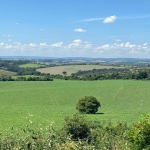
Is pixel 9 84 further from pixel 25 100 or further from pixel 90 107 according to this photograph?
pixel 90 107

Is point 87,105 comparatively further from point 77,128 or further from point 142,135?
point 142,135

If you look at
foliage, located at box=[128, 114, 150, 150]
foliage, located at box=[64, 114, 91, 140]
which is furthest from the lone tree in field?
foliage, located at box=[128, 114, 150, 150]

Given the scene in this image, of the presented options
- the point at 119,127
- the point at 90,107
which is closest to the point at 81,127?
the point at 119,127

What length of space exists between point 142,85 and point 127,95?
1480 centimetres

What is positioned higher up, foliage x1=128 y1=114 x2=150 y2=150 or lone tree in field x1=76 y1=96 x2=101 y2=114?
foliage x1=128 y1=114 x2=150 y2=150

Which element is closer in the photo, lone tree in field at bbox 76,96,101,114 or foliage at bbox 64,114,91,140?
foliage at bbox 64,114,91,140

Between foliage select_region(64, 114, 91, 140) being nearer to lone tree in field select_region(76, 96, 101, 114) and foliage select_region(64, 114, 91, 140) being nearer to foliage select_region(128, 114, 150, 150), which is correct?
foliage select_region(128, 114, 150, 150)

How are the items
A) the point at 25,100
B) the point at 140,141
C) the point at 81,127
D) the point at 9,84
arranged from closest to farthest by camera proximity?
1. the point at 140,141
2. the point at 81,127
3. the point at 25,100
4. the point at 9,84

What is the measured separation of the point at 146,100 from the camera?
219 ft

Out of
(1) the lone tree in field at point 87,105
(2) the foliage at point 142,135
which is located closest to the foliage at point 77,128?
(2) the foliage at point 142,135

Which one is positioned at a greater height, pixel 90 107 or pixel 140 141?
pixel 140 141

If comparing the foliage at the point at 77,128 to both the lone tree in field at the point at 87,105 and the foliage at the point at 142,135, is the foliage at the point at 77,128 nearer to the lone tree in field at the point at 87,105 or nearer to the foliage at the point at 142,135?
the foliage at the point at 142,135

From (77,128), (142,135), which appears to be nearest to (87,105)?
(77,128)

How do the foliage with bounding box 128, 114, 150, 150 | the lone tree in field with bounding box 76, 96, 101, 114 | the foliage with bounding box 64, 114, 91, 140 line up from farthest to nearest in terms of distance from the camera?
the lone tree in field with bounding box 76, 96, 101, 114 → the foliage with bounding box 64, 114, 91, 140 → the foliage with bounding box 128, 114, 150, 150
